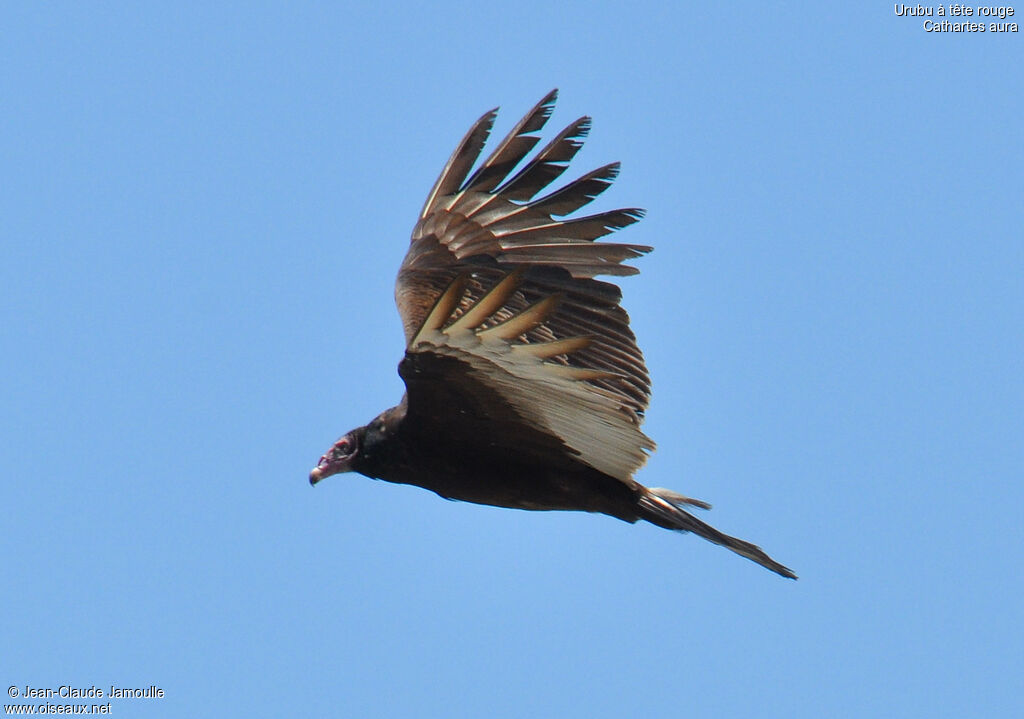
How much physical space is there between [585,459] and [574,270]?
1.13 metres

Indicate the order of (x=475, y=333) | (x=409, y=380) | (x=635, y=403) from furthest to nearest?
(x=635, y=403) → (x=409, y=380) → (x=475, y=333)

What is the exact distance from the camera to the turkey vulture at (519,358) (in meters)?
4.82

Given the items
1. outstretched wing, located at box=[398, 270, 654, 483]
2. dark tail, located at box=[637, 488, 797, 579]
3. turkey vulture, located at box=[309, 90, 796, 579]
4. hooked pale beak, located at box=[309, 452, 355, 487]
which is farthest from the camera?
hooked pale beak, located at box=[309, 452, 355, 487]

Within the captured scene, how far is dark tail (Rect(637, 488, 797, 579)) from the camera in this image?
5.55 metres

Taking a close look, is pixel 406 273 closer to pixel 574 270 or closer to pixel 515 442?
pixel 574 270

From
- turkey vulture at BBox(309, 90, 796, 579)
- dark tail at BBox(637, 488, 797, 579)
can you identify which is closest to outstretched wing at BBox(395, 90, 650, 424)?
turkey vulture at BBox(309, 90, 796, 579)

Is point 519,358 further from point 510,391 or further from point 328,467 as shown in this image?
point 328,467

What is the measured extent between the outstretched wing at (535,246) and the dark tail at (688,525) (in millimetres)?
546

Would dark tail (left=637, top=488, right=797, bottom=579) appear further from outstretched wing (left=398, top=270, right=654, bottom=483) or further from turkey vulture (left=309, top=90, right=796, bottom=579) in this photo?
outstretched wing (left=398, top=270, right=654, bottom=483)

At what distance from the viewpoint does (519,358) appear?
15.7 ft

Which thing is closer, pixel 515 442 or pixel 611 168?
pixel 515 442

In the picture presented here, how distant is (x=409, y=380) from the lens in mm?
5051

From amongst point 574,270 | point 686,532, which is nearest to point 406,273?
point 574,270

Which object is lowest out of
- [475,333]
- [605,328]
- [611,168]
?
[475,333]
